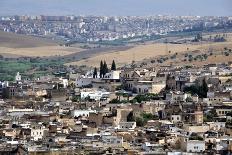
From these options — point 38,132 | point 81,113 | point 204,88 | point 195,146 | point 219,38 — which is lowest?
point 219,38

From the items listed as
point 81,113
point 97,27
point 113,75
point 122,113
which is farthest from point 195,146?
point 97,27

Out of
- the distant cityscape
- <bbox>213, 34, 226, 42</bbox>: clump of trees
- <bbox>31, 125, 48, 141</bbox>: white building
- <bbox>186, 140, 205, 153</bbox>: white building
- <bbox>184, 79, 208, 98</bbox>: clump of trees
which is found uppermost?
<bbox>186, 140, 205, 153</bbox>: white building

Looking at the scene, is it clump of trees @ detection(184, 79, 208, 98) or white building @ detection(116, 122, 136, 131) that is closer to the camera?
white building @ detection(116, 122, 136, 131)

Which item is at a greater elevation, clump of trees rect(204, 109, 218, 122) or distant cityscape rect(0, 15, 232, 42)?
clump of trees rect(204, 109, 218, 122)

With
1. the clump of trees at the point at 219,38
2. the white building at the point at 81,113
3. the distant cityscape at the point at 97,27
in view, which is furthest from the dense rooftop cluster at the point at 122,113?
the distant cityscape at the point at 97,27

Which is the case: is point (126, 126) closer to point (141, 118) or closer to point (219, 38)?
point (141, 118)

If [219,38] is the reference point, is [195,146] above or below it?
above

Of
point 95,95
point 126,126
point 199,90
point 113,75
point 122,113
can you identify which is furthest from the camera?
Result: point 113,75

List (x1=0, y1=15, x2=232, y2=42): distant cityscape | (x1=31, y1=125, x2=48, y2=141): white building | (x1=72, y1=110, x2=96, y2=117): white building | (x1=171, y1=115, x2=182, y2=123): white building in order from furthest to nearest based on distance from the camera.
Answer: (x1=0, y1=15, x2=232, y2=42): distant cityscape
(x1=72, y1=110, x2=96, y2=117): white building
(x1=171, y1=115, x2=182, y2=123): white building
(x1=31, y1=125, x2=48, y2=141): white building

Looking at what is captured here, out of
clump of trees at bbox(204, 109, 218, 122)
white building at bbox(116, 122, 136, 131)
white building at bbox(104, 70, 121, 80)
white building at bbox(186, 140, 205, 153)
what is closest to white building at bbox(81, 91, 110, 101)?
white building at bbox(104, 70, 121, 80)

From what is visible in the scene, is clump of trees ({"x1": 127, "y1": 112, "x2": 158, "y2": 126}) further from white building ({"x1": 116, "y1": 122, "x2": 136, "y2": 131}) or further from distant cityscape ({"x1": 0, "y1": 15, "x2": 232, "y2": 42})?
distant cityscape ({"x1": 0, "y1": 15, "x2": 232, "y2": 42})

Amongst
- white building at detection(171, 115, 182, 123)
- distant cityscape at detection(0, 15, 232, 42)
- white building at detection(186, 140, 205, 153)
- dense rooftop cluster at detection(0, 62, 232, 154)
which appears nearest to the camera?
white building at detection(186, 140, 205, 153)

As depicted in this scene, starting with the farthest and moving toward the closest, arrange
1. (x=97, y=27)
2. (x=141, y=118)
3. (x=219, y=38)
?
(x=97, y=27), (x=219, y=38), (x=141, y=118)
